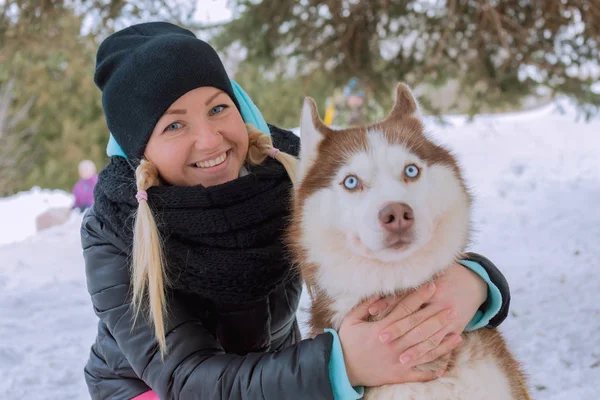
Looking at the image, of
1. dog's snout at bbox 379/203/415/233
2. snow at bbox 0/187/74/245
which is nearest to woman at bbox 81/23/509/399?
dog's snout at bbox 379/203/415/233

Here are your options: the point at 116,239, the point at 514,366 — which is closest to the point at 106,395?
the point at 116,239

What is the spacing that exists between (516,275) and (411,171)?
3.68m

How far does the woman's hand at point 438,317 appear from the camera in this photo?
1.50 metres

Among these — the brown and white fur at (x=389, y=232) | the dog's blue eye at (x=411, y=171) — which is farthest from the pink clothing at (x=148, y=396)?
the dog's blue eye at (x=411, y=171)

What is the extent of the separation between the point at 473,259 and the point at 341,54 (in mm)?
3270

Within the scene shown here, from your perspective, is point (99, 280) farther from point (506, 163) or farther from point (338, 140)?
point (506, 163)

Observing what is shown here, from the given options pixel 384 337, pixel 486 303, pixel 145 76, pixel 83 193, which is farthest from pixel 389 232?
pixel 83 193

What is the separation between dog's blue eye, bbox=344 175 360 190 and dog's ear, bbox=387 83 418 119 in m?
0.32

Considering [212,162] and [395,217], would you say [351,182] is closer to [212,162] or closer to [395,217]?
[395,217]

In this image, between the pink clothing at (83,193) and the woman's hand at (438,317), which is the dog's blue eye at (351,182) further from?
the pink clothing at (83,193)

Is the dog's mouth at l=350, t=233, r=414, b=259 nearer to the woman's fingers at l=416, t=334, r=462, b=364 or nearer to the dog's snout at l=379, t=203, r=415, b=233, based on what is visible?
the dog's snout at l=379, t=203, r=415, b=233

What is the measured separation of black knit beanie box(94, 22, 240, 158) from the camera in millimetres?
1837

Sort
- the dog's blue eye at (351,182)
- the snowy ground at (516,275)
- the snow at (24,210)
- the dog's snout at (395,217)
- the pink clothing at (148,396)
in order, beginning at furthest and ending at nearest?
the snow at (24,210)
the snowy ground at (516,275)
the pink clothing at (148,396)
the dog's blue eye at (351,182)
the dog's snout at (395,217)

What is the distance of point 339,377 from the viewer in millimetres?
1494
